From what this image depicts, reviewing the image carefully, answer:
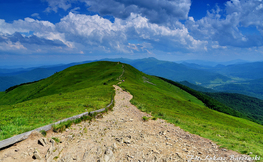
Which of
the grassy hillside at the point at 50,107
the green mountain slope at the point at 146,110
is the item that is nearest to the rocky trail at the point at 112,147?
the green mountain slope at the point at 146,110

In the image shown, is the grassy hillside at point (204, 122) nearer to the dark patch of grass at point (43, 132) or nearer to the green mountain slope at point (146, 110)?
the green mountain slope at point (146, 110)

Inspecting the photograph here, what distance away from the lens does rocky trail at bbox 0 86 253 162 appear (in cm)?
1008

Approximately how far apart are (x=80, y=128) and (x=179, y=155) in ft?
38.8

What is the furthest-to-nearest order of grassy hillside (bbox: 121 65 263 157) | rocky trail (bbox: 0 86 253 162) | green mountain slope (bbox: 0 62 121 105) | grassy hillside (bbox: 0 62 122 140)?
green mountain slope (bbox: 0 62 121 105), grassy hillside (bbox: 0 62 122 140), grassy hillside (bbox: 121 65 263 157), rocky trail (bbox: 0 86 253 162)

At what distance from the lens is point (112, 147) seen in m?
11.6

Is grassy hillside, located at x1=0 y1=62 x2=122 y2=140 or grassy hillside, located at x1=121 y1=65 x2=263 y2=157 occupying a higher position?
grassy hillside, located at x1=0 y1=62 x2=122 y2=140

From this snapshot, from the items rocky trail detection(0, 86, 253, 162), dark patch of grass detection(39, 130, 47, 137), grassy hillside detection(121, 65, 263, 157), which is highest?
dark patch of grass detection(39, 130, 47, 137)

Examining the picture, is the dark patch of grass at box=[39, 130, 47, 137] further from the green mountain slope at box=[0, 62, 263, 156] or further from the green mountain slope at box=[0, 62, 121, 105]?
the green mountain slope at box=[0, 62, 121, 105]

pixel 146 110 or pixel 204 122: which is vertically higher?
pixel 146 110

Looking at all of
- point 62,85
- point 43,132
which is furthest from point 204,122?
point 62,85

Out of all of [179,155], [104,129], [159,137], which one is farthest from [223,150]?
[104,129]

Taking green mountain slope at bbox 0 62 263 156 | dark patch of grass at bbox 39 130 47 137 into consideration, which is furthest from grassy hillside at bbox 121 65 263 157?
dark patch of grass at bbox 39 130 47 137

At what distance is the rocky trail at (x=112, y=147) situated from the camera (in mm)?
10078

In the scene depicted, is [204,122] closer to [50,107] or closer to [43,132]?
[43,132]
